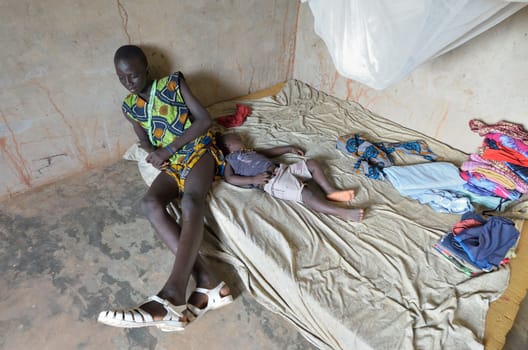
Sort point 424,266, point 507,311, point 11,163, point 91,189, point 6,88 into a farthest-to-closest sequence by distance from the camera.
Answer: point 91,189 → point 11,163 → point 6,88 → point 424,266 → point 507,311

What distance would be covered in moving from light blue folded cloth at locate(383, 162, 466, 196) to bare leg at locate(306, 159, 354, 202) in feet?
1.06

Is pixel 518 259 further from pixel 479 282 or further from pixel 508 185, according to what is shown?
pixel 508 185

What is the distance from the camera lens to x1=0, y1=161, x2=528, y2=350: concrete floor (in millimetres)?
1240

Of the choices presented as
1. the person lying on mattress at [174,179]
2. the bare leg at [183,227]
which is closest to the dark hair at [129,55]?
the person lying on mattress at [174,179]

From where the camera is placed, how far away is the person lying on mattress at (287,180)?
61.4 inches

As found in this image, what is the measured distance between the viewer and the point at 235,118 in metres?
2.29

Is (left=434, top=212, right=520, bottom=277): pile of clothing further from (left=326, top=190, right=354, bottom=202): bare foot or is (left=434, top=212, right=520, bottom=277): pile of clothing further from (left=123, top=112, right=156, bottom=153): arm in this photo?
(left=123, top=112, right=156, bottom=153): arm

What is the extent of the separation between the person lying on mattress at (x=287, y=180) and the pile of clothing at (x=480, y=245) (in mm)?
401

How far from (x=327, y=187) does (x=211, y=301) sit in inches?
31.4

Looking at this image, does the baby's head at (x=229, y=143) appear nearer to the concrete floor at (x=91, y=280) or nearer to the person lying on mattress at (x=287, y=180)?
the person lying on mattress at (x=287, y=180)

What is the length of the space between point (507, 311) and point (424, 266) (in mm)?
306

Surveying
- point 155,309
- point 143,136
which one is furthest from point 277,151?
point 155,309

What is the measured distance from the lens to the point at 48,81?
66.3 inches

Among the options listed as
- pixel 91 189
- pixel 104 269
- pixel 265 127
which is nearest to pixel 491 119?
pixel 265 127
